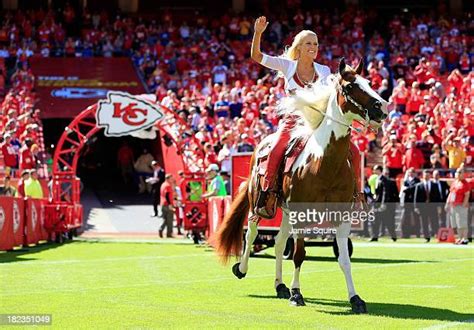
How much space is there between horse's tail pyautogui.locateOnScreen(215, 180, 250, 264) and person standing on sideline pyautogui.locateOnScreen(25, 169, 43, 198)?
43.4 ft

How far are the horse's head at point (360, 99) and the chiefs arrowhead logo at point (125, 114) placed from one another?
16674 millimetres

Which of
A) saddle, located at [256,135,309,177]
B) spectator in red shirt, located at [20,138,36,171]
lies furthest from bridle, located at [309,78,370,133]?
spectator in red shirt, located at [20,138,36,171]

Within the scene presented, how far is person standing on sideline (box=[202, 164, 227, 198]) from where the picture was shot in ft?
85.7

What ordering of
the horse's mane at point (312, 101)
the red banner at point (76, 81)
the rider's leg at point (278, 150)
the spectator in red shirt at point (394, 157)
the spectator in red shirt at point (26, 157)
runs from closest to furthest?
the horse's mane at point (312, 101) < the rider's leg at point (278, 150) < the spectator in red shirt at point (26, 157) < the spectator in red shirt at point (394, 157) < the red banner at point (76, 81)

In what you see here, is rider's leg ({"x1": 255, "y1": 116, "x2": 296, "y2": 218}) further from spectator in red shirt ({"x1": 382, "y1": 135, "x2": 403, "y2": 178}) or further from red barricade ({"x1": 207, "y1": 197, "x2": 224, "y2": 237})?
spectator in red shirt ({"x1": 382, "y1": 135, "x2": 403, "y2": 178})

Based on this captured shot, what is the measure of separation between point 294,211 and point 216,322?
2206mm

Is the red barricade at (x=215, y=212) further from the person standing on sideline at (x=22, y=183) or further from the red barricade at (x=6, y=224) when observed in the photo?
the person standing on sideline at (x=22, y=183)

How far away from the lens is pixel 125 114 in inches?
1080

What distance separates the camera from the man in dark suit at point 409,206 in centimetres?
2709

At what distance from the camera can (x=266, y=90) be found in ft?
116

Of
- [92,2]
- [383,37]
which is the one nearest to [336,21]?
[383,37]

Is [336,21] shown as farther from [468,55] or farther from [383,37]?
[468,55]

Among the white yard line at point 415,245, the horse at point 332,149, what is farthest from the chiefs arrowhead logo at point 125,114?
the horse at point 332,149

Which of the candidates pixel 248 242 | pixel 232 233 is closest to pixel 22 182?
pixel 232 233
